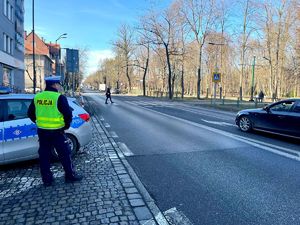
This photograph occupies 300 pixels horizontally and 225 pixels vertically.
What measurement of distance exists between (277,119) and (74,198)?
7.53 metres

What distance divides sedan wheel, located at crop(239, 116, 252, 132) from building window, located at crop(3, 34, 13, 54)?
26012mm

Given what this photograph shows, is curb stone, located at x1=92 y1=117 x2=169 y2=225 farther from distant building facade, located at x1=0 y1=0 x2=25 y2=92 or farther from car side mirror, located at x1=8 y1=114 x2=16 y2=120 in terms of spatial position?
distant building facade, located at x1=0 y1=0 x2=25 y2=92

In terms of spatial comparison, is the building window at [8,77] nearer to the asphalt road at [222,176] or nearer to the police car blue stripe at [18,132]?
the asphalt road at [222,176]

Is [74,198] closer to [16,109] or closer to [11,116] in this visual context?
[11,116]

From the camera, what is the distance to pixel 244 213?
3.84 m

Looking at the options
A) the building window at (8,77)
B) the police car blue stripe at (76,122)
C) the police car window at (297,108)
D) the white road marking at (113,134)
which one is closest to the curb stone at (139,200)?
the police car blue stripe at (76,122)

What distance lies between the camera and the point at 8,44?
2988 centimetres

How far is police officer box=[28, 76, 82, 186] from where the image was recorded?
4.49 meters

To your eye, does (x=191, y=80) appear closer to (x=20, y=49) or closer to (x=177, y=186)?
(x=20, y=49)

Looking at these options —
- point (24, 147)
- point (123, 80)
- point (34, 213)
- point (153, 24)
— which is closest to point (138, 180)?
point (34, 213)

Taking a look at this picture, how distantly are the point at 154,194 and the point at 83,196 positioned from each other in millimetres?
1087

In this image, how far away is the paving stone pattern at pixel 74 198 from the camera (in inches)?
142

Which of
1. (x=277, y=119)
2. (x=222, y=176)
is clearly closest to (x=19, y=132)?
(x=222, y=176)

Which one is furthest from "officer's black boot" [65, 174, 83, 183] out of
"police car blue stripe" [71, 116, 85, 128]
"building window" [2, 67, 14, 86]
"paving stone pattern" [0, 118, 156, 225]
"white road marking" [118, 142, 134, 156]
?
"building window" [2, 67, 14, 86]
